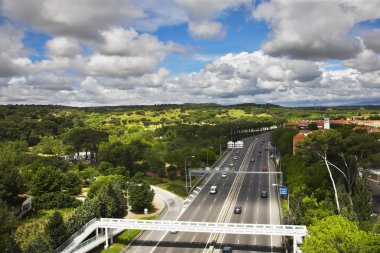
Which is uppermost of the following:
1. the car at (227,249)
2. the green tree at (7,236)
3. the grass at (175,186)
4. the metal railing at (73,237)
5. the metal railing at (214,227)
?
the green tree at (7,236)

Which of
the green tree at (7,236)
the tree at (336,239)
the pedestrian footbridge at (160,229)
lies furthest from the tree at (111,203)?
the tree at (336,239)

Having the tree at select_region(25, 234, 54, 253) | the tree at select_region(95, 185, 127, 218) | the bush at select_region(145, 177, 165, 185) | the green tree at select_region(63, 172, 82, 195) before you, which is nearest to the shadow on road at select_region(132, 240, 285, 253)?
the tree at select_region(95, 185, 127, 218)

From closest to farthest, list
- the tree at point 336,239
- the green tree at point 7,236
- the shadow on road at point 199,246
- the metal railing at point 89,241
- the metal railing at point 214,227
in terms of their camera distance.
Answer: the tree at point 336,239 → the green tree at point 7,236 → the metal railing at point 214,227 → the metal railing at point 89,241 → the shadow on road at point 199,246

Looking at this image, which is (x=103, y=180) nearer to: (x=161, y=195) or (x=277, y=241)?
(x=161, y=195)

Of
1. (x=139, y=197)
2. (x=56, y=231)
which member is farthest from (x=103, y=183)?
(x=56, y=231)

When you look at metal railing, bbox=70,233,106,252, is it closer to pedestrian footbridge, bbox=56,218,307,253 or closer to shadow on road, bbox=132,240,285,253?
pedestrian footbridge, bbox=56,218,307,253

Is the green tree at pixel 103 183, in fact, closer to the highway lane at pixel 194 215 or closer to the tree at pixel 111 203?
the tree at pixel 111 203
